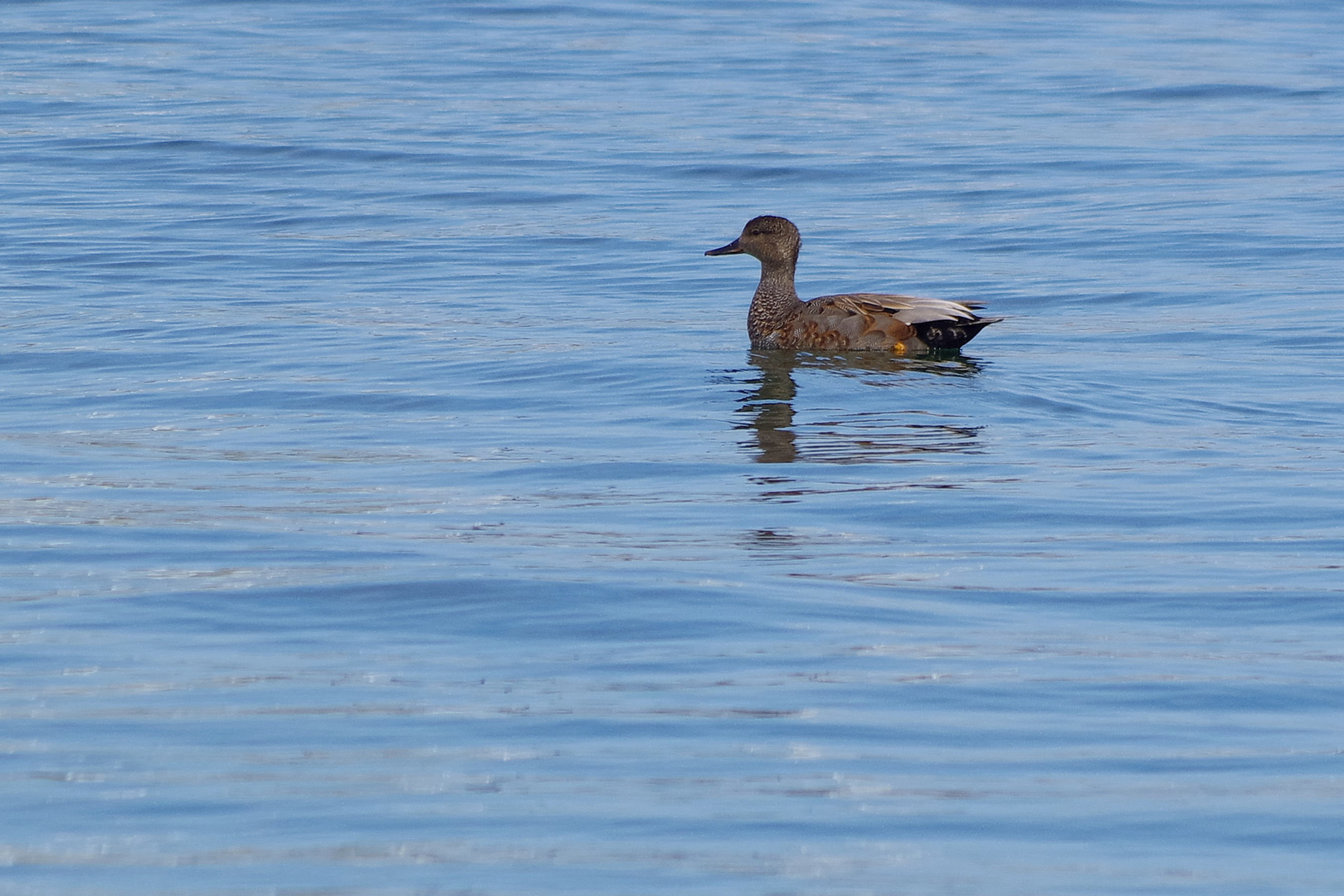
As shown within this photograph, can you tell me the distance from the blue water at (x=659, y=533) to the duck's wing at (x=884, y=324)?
24cm

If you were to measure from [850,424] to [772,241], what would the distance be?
340cm

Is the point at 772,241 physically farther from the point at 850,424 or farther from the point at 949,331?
the point at 850,424

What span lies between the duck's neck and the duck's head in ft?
0.17

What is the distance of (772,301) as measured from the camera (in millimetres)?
13102

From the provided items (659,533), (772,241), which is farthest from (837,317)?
(659,533)

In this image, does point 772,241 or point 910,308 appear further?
point 772,241

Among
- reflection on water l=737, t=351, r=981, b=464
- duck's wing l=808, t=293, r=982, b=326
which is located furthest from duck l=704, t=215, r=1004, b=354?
reflection on water l=737, t=351, r=981, b=464

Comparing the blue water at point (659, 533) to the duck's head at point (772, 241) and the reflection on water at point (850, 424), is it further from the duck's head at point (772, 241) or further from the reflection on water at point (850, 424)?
the duck's head at point (772, 241)

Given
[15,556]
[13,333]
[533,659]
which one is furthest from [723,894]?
[13,333]

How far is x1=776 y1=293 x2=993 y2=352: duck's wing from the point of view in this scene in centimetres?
1205

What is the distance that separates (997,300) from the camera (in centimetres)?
1474

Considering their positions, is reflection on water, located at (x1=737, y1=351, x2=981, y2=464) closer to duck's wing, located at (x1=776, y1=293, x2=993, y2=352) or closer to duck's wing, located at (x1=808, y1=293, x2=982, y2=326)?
duck's wing, located at (x1=776, y1=293, x2=993, y2=352)

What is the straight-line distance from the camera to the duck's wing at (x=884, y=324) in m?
12.0

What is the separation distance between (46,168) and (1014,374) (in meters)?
13.1
